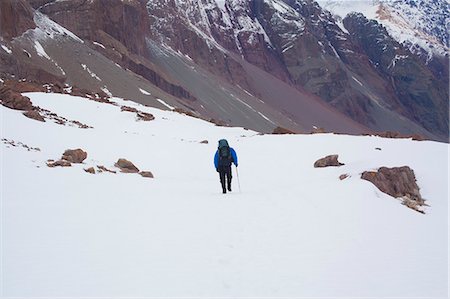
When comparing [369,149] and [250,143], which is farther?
[250,143]

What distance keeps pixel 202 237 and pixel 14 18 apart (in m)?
75.5

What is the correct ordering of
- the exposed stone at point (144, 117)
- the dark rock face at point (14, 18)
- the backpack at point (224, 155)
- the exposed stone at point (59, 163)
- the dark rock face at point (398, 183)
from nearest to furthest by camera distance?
1. the exposed stone at point (59, 163)
2. the backpack at point (224, 155)
3. the dark rock face at point (398, 183)
4. the exposed stone at point (144, 117)
5. the dark rock face at point (14, 18)

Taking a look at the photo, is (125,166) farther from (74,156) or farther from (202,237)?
(202,237)

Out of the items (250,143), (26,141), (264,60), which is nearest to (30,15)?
(250,143)

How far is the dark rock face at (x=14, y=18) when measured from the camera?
69.9 meters

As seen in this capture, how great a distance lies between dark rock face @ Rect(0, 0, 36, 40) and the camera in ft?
229

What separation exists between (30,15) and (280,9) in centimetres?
13614

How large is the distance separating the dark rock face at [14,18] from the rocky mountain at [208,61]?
10.2 inches

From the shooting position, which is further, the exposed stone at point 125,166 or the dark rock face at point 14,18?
the dark rock face at point 14,18

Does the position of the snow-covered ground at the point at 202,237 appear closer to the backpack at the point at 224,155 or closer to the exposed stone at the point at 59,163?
the exposed stone at the point at 59,163

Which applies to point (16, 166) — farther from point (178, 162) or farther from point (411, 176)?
point (411, 176)

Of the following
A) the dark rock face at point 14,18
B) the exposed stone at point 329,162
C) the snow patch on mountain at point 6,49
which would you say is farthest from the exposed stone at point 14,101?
the dark rock face at point 14,18

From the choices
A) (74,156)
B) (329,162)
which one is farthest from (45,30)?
(329,162)

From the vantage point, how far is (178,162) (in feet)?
68.1
